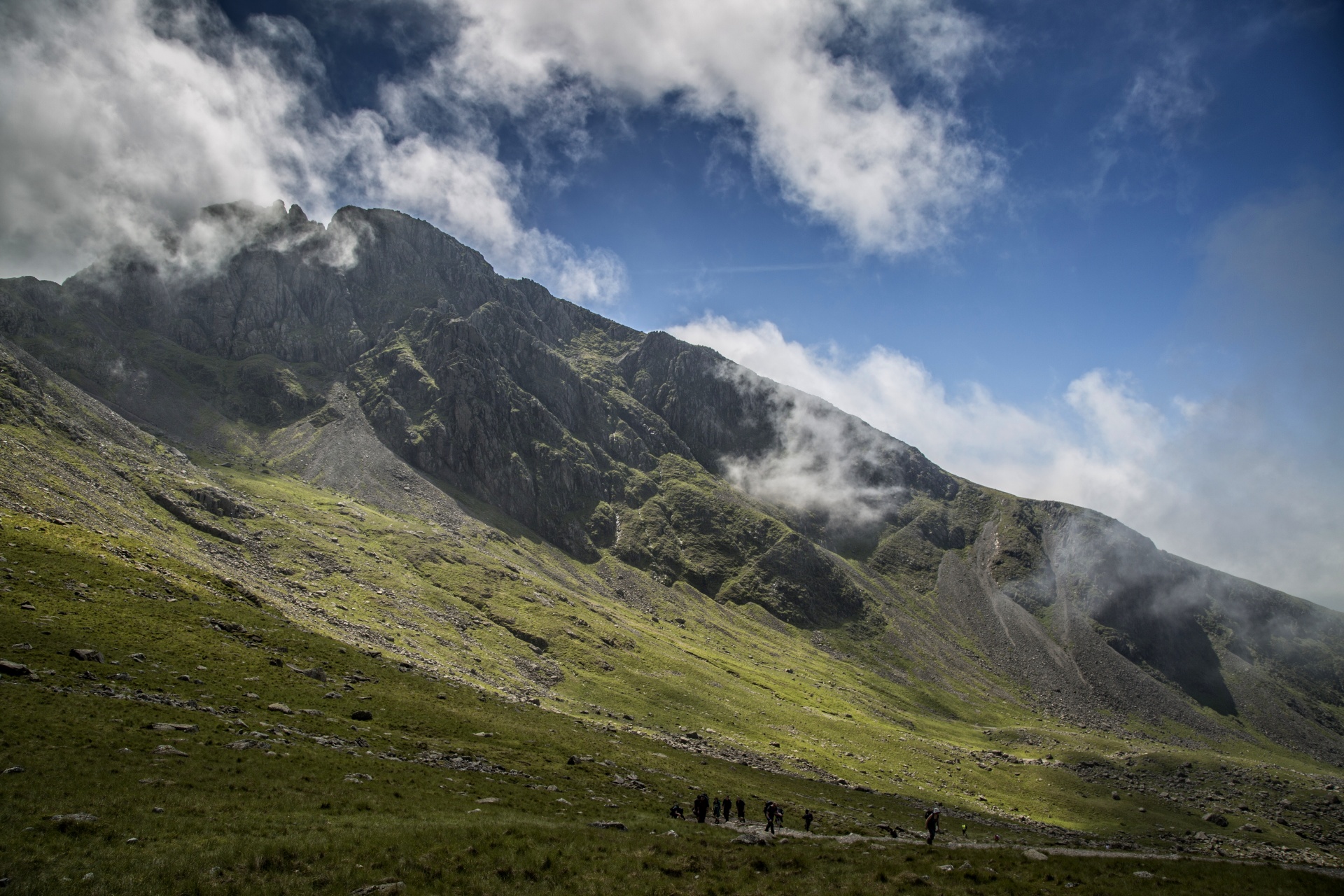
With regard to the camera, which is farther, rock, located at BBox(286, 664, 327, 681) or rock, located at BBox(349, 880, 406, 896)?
rock, located at BBox(286, 664, 327, 681)

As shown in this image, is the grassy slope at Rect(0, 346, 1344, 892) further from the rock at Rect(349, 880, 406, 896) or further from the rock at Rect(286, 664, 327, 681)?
the rock at Rect(286, 664, 327, 681)

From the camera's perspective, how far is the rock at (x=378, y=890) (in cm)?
2041

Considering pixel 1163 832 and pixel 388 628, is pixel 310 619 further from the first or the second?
pixel 1163 832

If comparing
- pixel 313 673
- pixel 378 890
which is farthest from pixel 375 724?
pixel 378 890

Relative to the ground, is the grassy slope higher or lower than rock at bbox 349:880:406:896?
lower

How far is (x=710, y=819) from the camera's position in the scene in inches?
1784

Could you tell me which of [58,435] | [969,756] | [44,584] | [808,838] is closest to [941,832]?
[808,838]

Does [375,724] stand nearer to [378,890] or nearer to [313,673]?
[313,673]

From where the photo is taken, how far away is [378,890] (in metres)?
20.7

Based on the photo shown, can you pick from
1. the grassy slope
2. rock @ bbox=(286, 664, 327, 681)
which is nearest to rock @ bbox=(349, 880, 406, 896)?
the grassy slope

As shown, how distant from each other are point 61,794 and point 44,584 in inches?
1699

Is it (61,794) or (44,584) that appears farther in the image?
(44,584)

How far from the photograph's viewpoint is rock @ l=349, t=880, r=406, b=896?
20406mm

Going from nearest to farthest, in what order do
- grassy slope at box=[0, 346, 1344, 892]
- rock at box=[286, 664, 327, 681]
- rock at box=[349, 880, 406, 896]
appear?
rock at box=[349, 880, 406, 896] < grassy slope at box=[0, 346, 1344, 892] < rock at box=[286, 664, 327, 681]
